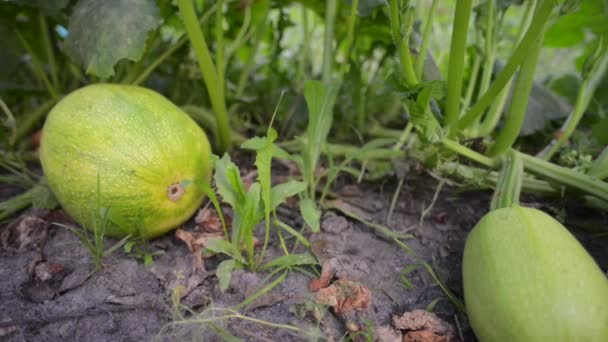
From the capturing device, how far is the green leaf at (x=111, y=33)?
1.29m

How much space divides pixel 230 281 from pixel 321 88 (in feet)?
2.10

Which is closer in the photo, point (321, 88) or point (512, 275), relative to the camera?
point (512, 275)

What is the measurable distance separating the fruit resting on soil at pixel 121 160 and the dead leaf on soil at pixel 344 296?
17.4 inches

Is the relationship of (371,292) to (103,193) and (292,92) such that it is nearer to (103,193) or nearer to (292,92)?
(103,193)

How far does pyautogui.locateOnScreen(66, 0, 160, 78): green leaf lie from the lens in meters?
1.29

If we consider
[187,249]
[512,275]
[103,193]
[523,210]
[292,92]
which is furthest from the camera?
[292,92]

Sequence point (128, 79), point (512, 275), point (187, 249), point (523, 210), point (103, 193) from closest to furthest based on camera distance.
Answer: point (512, 275) < point (523, 210) < point (103, 193) < point (187, 249) < point (128, 79)

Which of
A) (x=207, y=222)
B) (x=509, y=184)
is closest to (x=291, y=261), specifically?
(x=207, y=222)

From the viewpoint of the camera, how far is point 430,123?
1318 mm

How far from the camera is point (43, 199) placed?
1.50 m

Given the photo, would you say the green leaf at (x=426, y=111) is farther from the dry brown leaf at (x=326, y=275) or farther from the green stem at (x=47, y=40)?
the green stem at (x=47, y=40)

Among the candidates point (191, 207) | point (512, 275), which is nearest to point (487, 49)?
point (512, 275)

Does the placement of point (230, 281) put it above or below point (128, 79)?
below

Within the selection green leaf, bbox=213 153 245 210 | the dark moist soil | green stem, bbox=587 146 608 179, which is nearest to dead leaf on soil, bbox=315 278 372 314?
the dark moist soil
